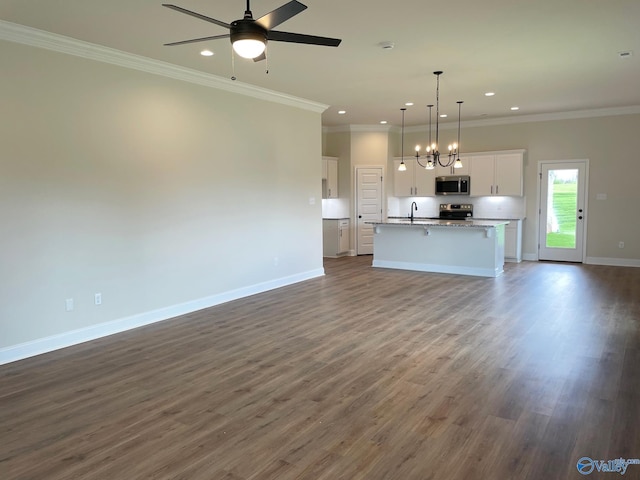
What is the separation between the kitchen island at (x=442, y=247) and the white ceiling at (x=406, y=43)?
221 cm

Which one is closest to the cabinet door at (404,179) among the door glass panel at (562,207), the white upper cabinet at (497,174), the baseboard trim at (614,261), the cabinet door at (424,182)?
the cabinet door at (424,182)

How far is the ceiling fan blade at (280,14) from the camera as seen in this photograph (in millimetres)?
2482

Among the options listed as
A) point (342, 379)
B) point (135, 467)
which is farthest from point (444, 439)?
point (135, 467)

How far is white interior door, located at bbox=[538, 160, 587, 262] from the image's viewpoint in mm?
8945

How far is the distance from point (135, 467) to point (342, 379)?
1.62 metres

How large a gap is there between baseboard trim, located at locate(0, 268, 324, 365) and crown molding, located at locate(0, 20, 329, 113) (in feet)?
8.94

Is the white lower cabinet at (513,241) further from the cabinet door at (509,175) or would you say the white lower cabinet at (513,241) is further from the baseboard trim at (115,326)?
the baseboard trim at (115,326)

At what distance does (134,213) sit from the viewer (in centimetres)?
500

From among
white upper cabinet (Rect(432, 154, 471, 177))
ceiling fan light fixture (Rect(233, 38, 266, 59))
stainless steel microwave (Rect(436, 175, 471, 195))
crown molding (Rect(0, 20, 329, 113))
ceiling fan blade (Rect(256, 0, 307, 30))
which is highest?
crown molding (Rect(0, 20, 329, 113))

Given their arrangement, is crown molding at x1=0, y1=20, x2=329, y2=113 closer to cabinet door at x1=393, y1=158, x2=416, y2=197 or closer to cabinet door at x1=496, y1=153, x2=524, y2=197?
cabinet door at x1=393, y1=158, x2=416, y2=197

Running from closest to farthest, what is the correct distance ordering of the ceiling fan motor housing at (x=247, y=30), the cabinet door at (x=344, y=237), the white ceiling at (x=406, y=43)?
the ceiling fan motor housing at (x=247, y=30) → the white ceiling at (x=406, y=43) → the cabinet door at (x=344, y=237)

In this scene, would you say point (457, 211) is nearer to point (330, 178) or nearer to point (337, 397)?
point (330, 178)

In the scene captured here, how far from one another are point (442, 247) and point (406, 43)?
4300 millimetres

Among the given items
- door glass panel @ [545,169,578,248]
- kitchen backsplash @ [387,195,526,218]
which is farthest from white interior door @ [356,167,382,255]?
door glass panel @ [545,169,578,248]
